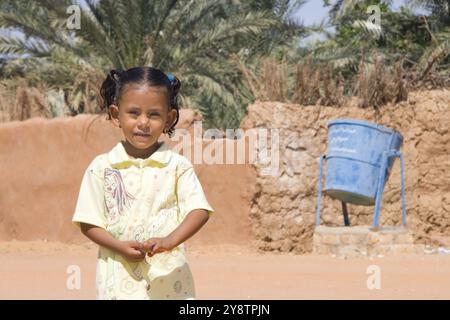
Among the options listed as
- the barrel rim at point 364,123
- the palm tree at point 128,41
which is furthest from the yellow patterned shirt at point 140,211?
the palm tree at point 128,41

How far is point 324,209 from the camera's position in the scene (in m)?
11.2

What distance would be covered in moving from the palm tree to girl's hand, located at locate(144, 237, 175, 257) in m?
12.3

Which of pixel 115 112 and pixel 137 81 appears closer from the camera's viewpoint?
pixel 137 81

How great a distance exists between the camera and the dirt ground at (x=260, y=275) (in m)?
6.84

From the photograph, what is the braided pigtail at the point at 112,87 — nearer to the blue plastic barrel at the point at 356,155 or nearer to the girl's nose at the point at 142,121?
the girl's nose at the point at 142,121

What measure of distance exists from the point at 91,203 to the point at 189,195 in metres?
0.35

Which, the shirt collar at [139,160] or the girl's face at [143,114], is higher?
the girl's face at [143,114]

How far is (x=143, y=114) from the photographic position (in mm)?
3053

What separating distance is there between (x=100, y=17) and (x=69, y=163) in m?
5.41

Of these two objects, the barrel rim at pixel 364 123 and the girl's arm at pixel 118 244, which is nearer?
the girl's arm at pixel 118 244

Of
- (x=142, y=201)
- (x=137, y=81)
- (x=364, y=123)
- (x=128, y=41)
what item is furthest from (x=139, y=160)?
(x=128, y=41)

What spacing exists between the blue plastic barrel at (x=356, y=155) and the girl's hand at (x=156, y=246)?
772cm

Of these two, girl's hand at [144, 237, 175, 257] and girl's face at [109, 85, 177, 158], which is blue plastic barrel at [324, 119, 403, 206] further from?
girl's hand at [144, 237, 175, 257]

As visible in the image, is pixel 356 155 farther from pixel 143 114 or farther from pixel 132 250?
pixel 132 250
